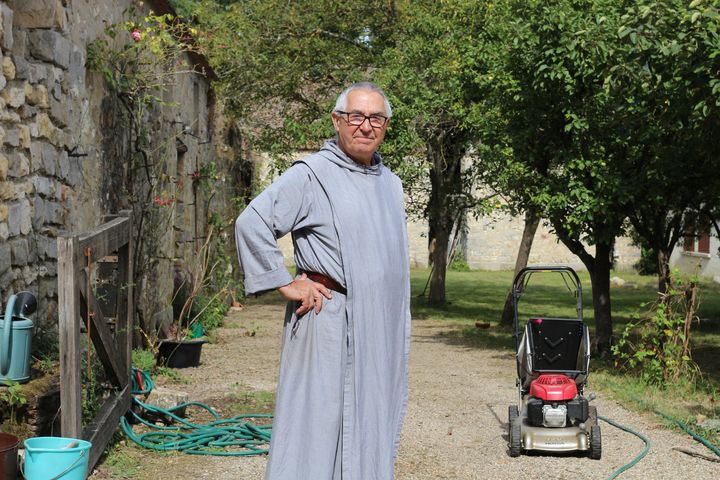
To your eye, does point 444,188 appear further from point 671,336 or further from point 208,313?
point 671,336

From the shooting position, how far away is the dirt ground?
6.12 metres

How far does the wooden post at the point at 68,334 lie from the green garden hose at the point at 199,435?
146cm

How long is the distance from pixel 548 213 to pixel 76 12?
5.71 meters

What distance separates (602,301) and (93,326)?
741 cm

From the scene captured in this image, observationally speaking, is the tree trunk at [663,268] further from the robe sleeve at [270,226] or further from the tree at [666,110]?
the robe sleeve at [270,226]

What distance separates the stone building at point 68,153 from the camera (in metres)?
5.93

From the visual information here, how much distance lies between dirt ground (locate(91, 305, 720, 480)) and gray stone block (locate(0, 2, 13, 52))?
8.39ft

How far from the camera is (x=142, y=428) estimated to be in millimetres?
6879

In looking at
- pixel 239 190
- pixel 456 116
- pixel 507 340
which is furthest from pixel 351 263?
pixel 239 190

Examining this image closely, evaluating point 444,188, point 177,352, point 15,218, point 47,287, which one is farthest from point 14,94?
point 444,188

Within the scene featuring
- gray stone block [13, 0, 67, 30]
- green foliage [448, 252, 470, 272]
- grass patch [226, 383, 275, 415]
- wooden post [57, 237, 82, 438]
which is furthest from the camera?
green foliage [448, 252, 470, 272]

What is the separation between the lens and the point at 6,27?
19.2ft

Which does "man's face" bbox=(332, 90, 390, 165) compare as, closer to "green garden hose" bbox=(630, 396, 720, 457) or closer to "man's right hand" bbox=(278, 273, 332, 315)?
"man's right hand" bbox=(278, 273, 332, 315)

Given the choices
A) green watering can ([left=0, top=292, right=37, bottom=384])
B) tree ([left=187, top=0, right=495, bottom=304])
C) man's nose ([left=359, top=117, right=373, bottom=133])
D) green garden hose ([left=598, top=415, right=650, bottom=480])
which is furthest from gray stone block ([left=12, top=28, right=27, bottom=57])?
tree ([left=187, top=0, right=495, bottom=304])
